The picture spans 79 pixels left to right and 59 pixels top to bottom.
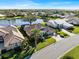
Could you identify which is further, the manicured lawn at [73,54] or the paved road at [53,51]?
the paved road at [53,51]

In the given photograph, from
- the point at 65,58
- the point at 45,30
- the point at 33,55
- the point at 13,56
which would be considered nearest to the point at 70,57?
the point at 65,58

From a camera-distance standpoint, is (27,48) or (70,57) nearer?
(70,57)

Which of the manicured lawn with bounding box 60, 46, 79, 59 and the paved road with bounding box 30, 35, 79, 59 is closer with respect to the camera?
the manicured lawn with bounding box 60, 46, 79, 59

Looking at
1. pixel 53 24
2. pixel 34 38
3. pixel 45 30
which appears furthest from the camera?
pixel 53 24

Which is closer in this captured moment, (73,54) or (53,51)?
(73,54)

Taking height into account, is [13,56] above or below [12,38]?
below

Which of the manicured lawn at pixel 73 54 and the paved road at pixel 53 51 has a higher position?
the manicured lawn at pixel 73 54

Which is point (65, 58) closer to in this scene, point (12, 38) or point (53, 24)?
point (12, 38)

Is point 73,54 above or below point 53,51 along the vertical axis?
above

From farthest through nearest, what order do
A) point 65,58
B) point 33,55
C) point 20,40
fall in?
1. point 20,40
2. point 33,55
3. point 65,58

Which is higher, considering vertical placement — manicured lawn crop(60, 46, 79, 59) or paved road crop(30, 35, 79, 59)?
manicured lawn crop(60, 46, 79, 59)
